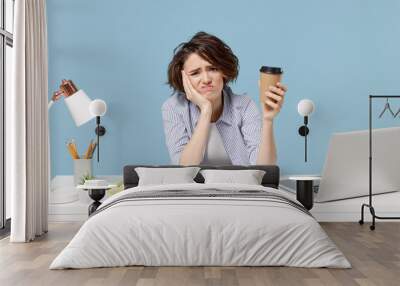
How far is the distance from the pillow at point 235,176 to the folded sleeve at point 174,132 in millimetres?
690

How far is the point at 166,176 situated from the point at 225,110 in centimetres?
111

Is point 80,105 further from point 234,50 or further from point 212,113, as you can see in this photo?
point 234,50

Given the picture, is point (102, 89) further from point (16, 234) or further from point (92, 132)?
A: point (16, 234)

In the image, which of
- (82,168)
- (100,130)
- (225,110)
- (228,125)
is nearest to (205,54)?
(225,110)

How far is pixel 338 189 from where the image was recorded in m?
6.47

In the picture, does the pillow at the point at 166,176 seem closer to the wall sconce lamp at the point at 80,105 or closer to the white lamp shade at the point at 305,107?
the wall sconce lamp at the point at 80,105

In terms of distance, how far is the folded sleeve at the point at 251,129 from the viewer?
628 centimetres

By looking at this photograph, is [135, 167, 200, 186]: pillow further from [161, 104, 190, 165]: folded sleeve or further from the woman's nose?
the woman's nose

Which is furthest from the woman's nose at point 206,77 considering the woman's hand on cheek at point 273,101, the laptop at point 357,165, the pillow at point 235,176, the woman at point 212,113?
the laptop at point 357,165

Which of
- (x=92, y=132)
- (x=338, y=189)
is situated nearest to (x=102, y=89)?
(x=92, y=132)

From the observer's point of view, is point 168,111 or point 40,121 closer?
point 40,121

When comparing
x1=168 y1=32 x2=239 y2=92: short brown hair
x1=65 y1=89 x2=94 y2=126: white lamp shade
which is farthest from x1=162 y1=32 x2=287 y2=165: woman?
x1=65 y1=89 x2=94 y2=126: white lamp shade

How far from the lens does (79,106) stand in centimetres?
654

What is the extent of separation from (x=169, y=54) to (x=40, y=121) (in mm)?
1610
